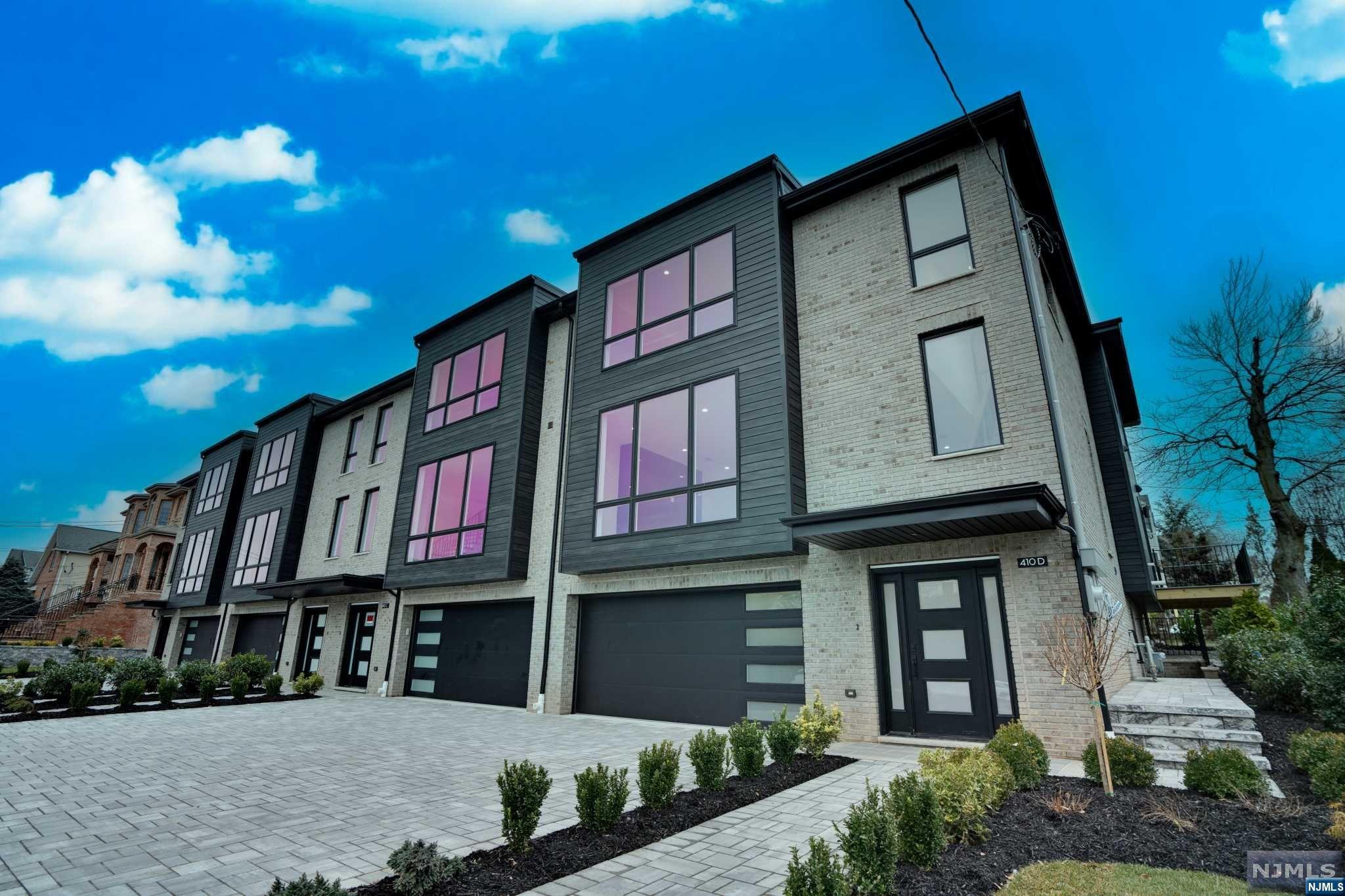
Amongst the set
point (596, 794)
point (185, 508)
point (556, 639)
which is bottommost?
point (596, 794)

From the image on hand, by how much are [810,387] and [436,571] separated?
428 inches

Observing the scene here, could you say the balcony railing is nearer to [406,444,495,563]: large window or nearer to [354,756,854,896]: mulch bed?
[354,756,854,896]: mulch bed

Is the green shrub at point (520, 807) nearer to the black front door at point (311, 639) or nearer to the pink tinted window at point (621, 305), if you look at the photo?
the pink tinted window at point (621, 305)

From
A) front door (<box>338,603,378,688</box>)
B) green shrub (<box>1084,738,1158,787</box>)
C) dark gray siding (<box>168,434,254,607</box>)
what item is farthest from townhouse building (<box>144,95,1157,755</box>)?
dark gray siding (<box>168,434,254,607</box>)


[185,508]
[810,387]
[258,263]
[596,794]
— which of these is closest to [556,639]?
[810,387]

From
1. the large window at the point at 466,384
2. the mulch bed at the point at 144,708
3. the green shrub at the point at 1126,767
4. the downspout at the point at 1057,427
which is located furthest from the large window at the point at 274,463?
the green shrub at the point at 1126,767

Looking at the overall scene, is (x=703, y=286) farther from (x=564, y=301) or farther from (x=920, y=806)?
(x=920, y=806)

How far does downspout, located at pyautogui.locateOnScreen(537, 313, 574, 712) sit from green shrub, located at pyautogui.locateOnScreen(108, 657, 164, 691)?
10.0 meters

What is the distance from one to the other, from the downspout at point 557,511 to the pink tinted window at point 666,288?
2.61 metres

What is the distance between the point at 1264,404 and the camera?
18.5 metres

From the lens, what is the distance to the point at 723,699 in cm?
1112

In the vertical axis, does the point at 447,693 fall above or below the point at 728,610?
below

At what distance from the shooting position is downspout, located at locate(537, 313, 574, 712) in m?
→ 13.6

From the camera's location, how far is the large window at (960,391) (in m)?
9.12
